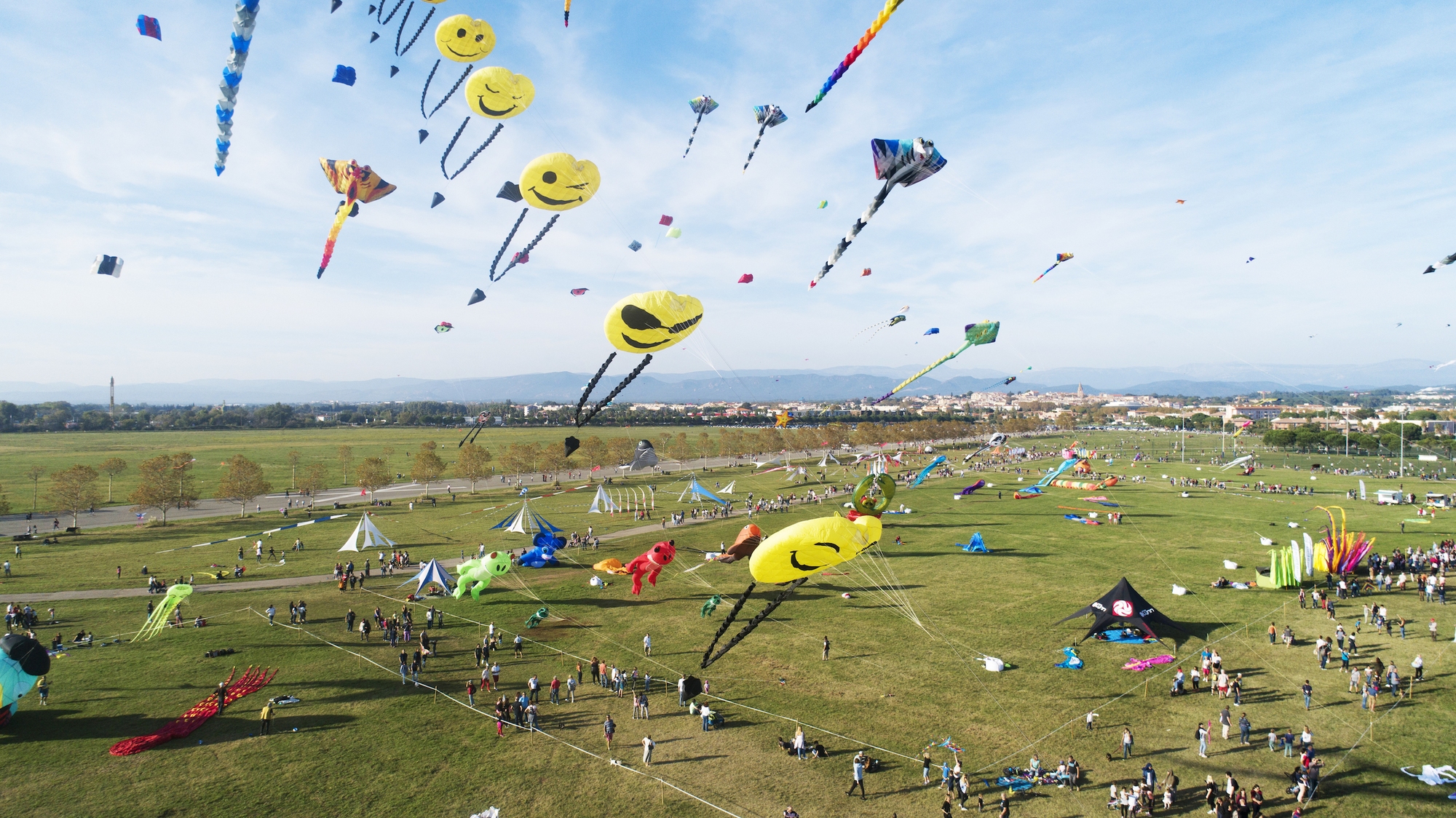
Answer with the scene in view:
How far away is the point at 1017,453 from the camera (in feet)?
269

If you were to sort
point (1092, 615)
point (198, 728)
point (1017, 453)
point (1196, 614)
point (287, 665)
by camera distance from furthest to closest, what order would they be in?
point (1017, 453) < point (1196, 614) < point (1092, 615) < point (287, 665) < point (198, 728)

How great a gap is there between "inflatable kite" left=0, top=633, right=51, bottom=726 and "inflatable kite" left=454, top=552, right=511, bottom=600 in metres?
9.73

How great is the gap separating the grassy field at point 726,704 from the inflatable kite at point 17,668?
0.64 meters

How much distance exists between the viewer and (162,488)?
116 feet

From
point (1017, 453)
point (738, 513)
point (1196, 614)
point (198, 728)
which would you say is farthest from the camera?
point (1017, 453)

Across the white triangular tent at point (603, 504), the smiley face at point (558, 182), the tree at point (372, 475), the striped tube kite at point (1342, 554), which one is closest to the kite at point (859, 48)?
the smiley face at point (558, 182)

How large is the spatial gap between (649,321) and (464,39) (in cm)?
881

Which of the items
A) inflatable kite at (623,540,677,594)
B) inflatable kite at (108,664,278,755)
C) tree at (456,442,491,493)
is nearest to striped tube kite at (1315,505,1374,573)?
inflatable kite at (623,540,677,594)

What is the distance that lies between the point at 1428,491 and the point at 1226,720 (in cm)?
4914

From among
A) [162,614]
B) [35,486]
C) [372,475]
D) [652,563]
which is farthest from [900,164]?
[35,486]

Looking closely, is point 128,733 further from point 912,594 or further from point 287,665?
point 912,594

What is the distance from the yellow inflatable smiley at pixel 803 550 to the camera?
34.1 feet

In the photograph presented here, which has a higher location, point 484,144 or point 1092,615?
point 484,144

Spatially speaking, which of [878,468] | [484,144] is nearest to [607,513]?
[878,468]
